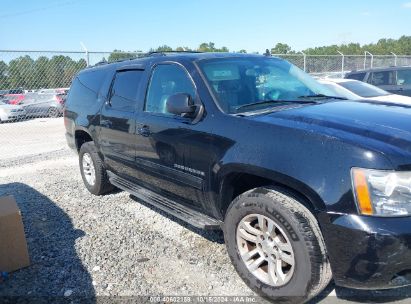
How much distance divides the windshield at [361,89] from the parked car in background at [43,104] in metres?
11.9

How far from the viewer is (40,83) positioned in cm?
1214

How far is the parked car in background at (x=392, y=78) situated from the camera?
37.9 ft

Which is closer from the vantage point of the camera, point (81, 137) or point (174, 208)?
point (174, 208)

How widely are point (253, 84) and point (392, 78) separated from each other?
9.75 m

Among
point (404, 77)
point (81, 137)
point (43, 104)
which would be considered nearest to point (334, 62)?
point (404, 77)

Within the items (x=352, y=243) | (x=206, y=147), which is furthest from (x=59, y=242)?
(x=352, y=243)

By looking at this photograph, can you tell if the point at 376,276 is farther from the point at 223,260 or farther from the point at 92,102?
the point at 92,102

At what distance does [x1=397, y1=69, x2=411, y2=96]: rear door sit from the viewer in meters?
11.4

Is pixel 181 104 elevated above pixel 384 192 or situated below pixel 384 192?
above

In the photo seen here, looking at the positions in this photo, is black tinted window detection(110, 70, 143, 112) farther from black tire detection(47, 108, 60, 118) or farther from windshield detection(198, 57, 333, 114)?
black tire detection(47, 108, 60, 118)

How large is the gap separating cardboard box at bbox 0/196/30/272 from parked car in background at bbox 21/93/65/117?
14070mm

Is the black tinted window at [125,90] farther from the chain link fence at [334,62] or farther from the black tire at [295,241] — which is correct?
the chain link fence at [334,62]

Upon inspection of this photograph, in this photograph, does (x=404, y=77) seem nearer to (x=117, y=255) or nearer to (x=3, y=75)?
(x=117, y=255)

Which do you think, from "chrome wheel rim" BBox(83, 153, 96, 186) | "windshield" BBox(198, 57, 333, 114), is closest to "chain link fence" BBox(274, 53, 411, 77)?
"chrome wheel rim" BBox(83, 153, 96, 186)
